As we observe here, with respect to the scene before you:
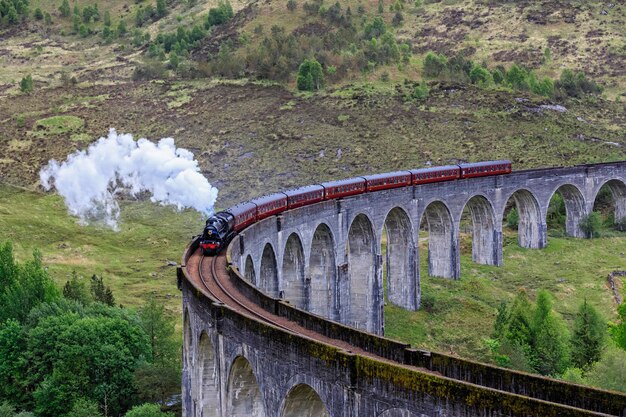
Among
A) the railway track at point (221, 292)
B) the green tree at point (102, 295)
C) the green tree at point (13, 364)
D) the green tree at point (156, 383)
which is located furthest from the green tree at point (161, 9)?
the railway track at point (221, 292)

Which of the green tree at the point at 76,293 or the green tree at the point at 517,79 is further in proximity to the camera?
the green tree at the point at 517,79

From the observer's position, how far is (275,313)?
3169 cm

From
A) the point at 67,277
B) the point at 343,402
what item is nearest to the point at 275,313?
the point at 343,402

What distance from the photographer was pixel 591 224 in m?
82.2

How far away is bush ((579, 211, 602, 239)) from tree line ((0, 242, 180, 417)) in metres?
46.2

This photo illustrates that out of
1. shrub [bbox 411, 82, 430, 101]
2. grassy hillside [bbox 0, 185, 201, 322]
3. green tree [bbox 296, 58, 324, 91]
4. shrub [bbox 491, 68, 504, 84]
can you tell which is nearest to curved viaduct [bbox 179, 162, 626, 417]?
grassy hillside [bbox 0, 185, 201, 322]

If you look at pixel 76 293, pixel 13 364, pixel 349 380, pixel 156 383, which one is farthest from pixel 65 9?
pixel 349 380

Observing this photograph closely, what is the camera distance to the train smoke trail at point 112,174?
261 feet

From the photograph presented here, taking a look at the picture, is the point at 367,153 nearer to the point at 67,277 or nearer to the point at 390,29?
the point at 67,277

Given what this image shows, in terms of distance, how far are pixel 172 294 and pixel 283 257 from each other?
1560cm

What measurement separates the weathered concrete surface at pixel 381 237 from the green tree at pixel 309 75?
39.5m

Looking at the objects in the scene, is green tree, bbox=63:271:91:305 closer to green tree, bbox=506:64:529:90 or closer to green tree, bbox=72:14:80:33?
green tree, bbox=506:64:529:90

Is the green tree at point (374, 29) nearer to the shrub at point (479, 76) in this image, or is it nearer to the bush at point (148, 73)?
the shrub at point (479, 76)

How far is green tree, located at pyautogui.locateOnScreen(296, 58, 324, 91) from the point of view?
110625 mm
